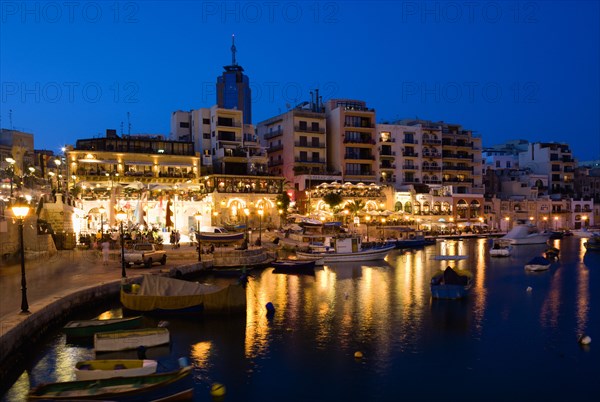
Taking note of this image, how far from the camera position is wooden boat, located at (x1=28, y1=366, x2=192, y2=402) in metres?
14.6

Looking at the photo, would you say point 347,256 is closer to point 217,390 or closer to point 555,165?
point 217,390

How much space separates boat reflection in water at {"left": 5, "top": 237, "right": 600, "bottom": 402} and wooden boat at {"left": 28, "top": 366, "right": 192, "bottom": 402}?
137 cm

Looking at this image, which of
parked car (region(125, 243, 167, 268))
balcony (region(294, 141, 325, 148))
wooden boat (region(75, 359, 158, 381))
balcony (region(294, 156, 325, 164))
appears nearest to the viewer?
wooden boat (region(75, 359, 158, 381))

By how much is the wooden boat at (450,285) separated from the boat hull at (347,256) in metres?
16.5

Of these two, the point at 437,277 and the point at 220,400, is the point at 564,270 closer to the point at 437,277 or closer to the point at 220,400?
the point at 437,277

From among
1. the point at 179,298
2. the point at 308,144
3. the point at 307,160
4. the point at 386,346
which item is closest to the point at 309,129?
the point at 308,144

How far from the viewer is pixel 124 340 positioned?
1986cm

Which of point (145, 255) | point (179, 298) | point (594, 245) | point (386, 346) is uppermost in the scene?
point (145, 255)

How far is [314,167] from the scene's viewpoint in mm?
80562

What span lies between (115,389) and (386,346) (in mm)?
10755

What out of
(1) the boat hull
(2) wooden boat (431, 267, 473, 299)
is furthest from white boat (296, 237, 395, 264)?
(2) wooden boat (431, 267, 473, 299)

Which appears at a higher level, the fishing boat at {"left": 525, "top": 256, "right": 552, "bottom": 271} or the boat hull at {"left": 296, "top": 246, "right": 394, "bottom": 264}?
the boat hull at {"left": 296, "top": 246, "right": 394, "bottom": 264}

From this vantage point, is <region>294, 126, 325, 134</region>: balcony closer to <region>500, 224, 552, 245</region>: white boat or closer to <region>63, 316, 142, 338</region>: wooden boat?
<region>500, 224, 552, 245</region>: white boat

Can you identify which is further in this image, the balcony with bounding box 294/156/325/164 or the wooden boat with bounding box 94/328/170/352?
the balcony with bounding box 294/156/325/164
